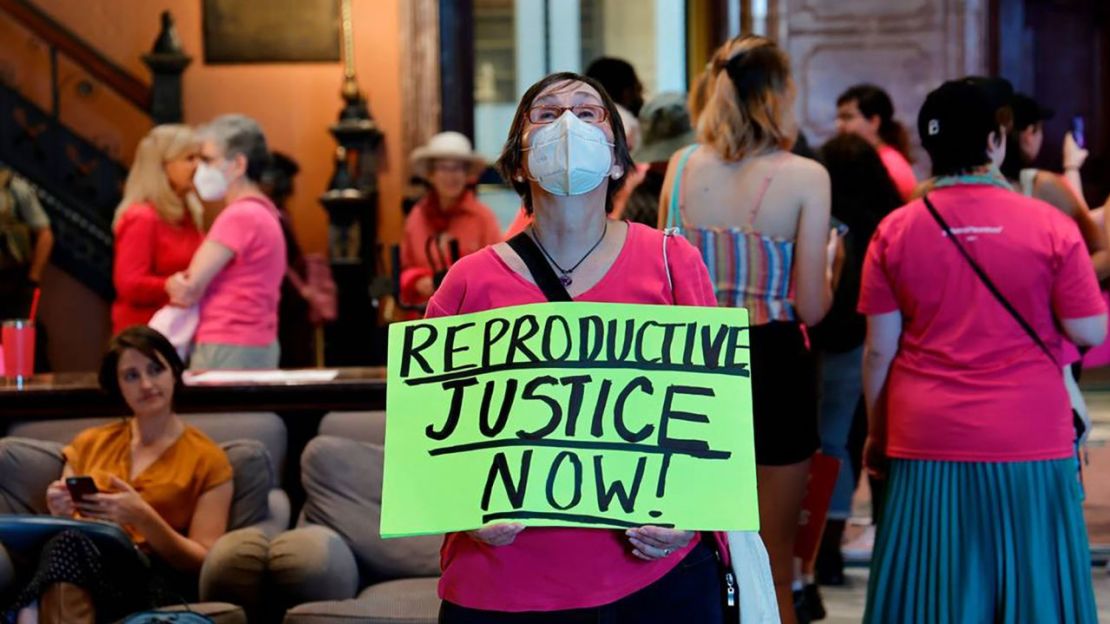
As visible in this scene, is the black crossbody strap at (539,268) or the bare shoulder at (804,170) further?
the bare shoulder at (804,170)

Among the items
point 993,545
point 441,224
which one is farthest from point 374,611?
point 441,224

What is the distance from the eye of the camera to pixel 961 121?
3.30m

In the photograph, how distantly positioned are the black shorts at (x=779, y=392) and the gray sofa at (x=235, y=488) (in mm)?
1259

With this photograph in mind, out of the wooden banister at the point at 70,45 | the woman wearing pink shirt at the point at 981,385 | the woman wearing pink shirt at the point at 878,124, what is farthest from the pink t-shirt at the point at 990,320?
the wooden banister at the point at 70,45

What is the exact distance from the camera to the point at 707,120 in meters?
3.56

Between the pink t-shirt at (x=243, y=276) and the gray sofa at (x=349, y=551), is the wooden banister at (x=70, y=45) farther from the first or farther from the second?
the gray sofa at (x=349, y=551)

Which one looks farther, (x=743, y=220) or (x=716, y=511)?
(x=743, y=220)

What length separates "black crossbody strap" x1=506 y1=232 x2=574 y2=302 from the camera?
2.24 metres

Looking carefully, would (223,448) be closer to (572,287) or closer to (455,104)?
(572,287)

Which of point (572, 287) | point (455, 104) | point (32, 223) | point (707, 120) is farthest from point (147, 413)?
point (455, 104)

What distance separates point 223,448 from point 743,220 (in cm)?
155

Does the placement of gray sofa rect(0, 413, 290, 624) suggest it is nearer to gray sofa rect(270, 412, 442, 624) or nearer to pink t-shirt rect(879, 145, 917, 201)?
gray sofa rect(270, 412, 442, 624)

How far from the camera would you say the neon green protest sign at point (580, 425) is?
7.01 feet

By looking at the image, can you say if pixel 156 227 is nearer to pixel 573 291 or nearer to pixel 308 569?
pixel 308 569
